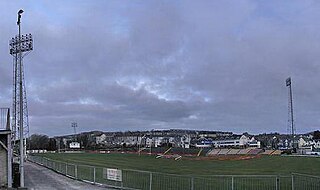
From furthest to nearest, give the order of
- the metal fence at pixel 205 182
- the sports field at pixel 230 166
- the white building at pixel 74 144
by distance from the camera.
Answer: the white building at pixel 74 144 < the sports field at pixel 230 166 < the metal fence at pixel 205 182

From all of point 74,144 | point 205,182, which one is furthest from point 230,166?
point 74,144

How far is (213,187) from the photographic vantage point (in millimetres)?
25766

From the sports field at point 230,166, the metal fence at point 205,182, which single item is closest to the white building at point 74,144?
the sports field at point 230,166

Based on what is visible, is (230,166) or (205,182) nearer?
(205,182)

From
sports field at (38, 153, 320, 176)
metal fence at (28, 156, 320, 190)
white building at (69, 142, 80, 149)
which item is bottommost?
white building at (69, 142, 80, 149)

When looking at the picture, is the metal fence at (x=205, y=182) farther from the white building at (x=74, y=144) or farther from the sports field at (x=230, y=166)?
the white building at (x=74, y=144)

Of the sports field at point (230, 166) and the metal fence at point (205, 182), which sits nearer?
the metal fence at point (205, 182)

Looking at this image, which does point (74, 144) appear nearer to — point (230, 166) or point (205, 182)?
point (230, 166)

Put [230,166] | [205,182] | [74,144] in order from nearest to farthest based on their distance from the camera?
[205,182], [230,166], [74,144]

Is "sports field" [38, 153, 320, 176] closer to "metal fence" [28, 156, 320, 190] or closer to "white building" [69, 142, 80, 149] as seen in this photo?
"metal fence" [28, 156, 320, 190]

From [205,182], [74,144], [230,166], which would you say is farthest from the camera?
[74,144]

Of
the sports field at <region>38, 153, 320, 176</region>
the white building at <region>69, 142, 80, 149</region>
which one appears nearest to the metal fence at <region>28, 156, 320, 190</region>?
the sports field at <region>38, 153, 320, 176</region>

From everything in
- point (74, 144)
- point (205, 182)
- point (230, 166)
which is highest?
point (205, 182)

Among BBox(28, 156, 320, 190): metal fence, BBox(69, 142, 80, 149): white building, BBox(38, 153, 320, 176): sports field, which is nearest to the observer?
BBox(28, 156, 320, 190): metal fence
